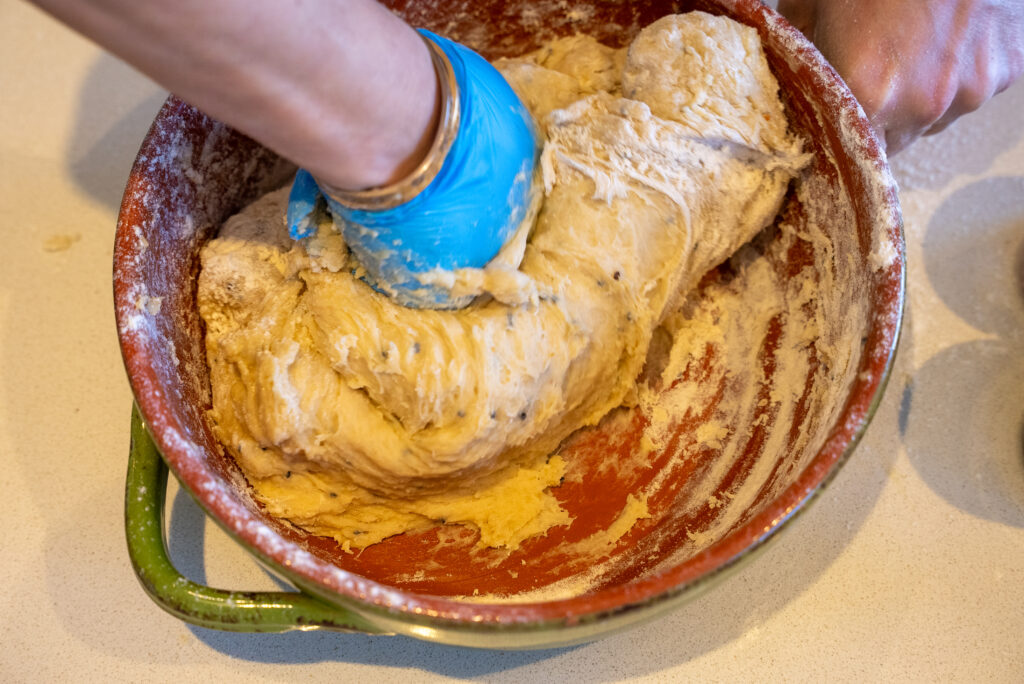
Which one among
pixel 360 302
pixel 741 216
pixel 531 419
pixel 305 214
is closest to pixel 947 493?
pixel 741 216

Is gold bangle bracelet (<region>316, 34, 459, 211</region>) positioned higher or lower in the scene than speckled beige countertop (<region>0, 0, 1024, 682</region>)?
higher

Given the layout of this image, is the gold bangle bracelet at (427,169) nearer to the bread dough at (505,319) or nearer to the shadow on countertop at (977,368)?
the bread dough at (505,319)

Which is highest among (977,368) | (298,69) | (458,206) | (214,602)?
(298,69)

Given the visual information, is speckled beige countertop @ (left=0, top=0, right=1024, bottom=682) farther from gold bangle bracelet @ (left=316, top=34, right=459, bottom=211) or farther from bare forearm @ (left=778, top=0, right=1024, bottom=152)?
gold bangle bracelet @ (left=316, top=34, right=459, bottom=211)

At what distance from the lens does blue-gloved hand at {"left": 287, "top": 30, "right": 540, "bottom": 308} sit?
0.89m

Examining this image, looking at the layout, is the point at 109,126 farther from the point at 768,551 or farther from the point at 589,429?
the point at 768,551

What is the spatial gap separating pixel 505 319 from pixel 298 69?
47 centimetres

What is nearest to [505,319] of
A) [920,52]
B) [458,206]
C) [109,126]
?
[458,206]

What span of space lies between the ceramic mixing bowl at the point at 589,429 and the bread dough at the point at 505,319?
4 centimetres

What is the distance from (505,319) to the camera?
1.03 meters

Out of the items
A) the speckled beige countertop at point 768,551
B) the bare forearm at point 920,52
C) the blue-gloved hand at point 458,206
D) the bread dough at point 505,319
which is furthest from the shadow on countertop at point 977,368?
the blue-gloved hand at point 458,206

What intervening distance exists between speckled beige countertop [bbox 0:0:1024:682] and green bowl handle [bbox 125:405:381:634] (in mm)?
248

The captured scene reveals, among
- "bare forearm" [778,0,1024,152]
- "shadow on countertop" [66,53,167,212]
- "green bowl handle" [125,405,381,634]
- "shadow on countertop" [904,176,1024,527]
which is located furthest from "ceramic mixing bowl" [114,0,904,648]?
"shadow on countertop" [66,53,167,212]

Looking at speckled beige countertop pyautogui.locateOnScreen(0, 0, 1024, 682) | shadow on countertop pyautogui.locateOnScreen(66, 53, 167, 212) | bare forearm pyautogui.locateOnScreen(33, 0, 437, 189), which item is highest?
bare forearm pyautogui.locateOnScreen(33, 0, 437, 189)
